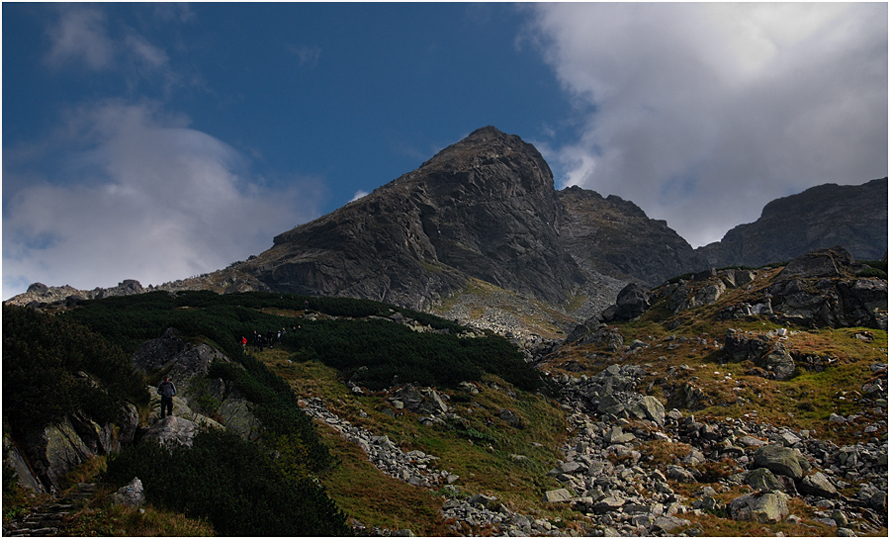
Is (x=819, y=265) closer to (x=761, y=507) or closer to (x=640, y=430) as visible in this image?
(x=640, y=430)

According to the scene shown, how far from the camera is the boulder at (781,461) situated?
45.0 feet

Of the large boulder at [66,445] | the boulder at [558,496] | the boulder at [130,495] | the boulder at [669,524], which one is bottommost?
the boulder at [669,524]

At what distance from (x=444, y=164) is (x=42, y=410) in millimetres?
163316

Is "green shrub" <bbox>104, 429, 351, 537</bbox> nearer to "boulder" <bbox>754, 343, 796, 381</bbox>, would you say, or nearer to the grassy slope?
the grassy slope

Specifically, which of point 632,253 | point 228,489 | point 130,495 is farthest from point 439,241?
point 130,495

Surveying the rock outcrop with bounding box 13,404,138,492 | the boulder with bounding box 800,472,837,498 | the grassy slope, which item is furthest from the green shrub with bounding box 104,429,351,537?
the boulder with bounding box 800,472,837,498

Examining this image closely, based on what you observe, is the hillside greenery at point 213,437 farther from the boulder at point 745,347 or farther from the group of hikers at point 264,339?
the boulder at point 745,347

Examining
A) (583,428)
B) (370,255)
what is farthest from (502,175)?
(583,428)

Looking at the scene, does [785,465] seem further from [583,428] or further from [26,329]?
[26,329]

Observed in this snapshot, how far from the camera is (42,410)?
330 inches

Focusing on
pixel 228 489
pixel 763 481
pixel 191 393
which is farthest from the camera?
pixel 191 393

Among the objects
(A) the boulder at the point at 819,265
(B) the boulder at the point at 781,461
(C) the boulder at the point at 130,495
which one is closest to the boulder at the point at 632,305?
(A) the boulder at the point at 819,265

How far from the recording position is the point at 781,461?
1395 centimetres

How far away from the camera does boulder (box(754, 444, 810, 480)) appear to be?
45.0 feet
